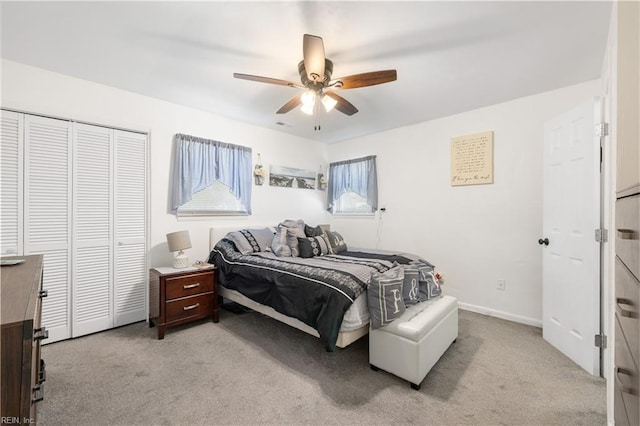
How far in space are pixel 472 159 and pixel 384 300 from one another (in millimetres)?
2421

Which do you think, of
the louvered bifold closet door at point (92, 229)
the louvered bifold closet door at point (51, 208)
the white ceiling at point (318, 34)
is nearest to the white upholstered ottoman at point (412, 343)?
the white ceiling at point (318, 34)

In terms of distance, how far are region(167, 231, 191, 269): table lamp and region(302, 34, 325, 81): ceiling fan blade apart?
2.12 metres

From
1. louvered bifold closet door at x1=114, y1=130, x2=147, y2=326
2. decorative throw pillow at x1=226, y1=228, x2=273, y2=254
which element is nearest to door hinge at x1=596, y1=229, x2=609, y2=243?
decorative throw pillow at x1=226, y1=228, x2=273, y2=254

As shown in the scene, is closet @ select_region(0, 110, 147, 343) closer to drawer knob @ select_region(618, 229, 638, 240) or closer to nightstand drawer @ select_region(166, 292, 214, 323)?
nightstand drawer @ select_region(166, 292, 214, 323)

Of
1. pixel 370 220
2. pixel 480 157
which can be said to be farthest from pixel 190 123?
pixel 480 157

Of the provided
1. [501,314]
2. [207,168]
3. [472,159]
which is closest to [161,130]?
[207,168]

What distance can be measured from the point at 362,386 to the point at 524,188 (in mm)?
2754

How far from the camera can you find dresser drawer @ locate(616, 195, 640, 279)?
33.4 inches

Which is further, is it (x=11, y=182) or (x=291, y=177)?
(x=291, y=177)

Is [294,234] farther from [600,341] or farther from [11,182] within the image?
[600,341]

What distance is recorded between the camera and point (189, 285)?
295 cm

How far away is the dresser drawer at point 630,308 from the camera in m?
0.82

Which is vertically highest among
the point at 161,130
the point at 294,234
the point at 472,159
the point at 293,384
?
the point at 161,130

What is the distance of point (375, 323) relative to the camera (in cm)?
208
